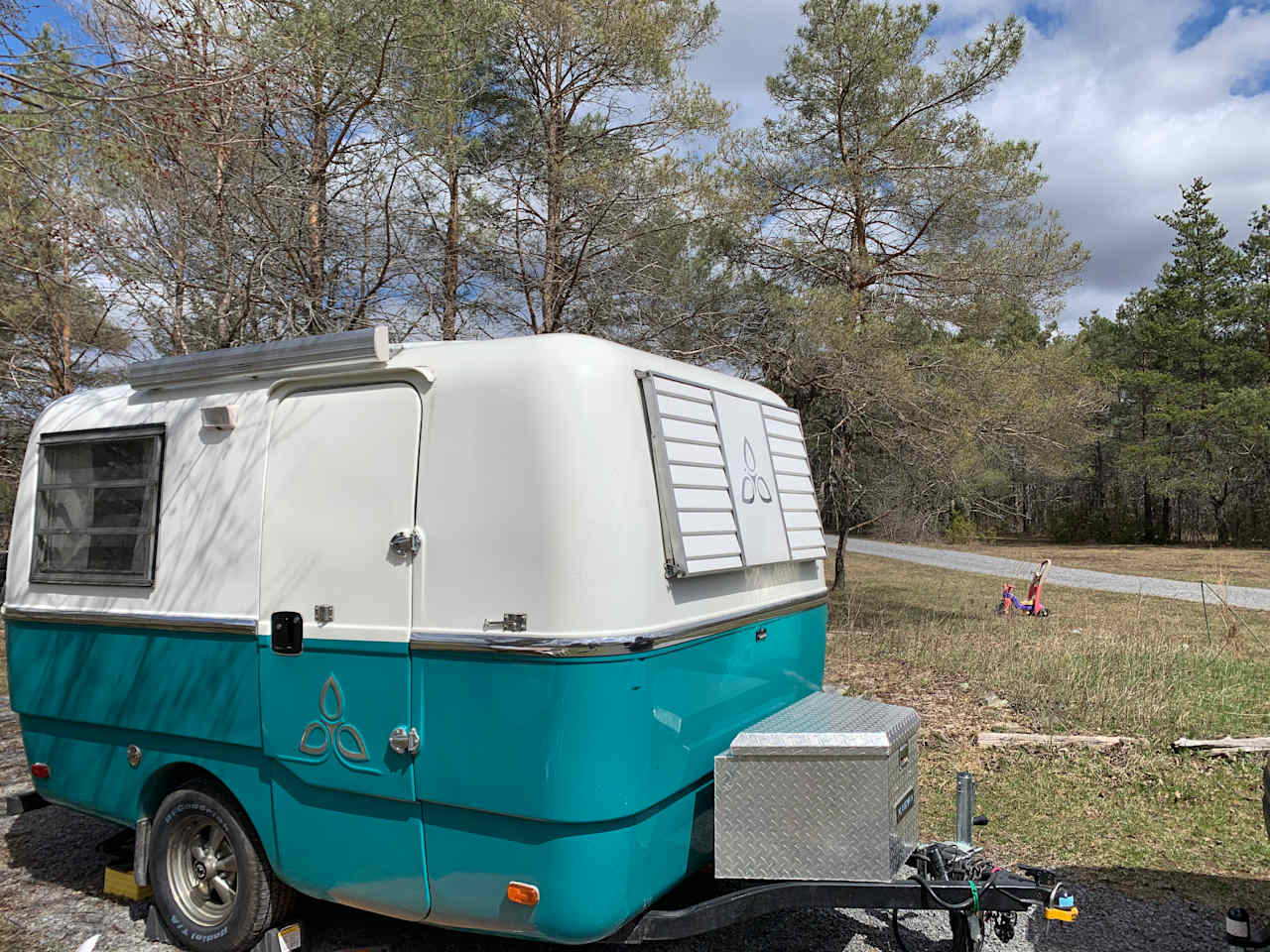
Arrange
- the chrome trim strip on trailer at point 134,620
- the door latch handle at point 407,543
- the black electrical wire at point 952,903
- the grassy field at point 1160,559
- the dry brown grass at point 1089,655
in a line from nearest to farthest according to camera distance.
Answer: the black electrical wire at point 952,903 → the door latch handle at point 407,543 → the chrome trim strip on trailer at point 134,620 → the dry brown grass at point 1089,655 → the grassy field at point 1160,559

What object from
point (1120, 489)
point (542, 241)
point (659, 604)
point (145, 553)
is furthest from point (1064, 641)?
point (1120, 489)

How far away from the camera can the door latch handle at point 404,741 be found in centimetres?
334

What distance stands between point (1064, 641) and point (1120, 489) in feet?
125

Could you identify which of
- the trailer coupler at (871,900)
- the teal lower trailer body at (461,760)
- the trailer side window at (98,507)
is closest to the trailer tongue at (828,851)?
the trailer coupler at (871,900)

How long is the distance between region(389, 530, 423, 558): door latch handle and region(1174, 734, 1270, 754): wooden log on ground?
596cm

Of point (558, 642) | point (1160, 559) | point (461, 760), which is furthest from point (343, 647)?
point (1160, 559)

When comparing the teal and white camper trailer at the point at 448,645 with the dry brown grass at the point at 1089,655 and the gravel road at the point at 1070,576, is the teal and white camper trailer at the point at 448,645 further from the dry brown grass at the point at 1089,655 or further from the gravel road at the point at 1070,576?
the gravel road at the point at 1070,576

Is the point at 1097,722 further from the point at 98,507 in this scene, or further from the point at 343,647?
the point at 98,507

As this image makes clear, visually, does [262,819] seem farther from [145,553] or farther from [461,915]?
[145,553]

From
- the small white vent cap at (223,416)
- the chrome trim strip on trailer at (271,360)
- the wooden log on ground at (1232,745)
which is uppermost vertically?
the chrome trim strip on trailer at (271,360)

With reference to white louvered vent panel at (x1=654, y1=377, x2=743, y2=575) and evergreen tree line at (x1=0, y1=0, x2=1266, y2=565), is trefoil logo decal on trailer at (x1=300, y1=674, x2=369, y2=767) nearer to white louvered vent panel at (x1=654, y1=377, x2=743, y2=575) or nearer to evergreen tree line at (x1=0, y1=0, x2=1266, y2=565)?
white louvered vent panel at (x1=654, y1=377, x2=743, y2=575)

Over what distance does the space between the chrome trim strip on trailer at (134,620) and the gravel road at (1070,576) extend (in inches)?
477

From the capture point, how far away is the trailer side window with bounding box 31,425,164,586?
14.0 feet

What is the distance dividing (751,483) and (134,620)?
274 centimetres
